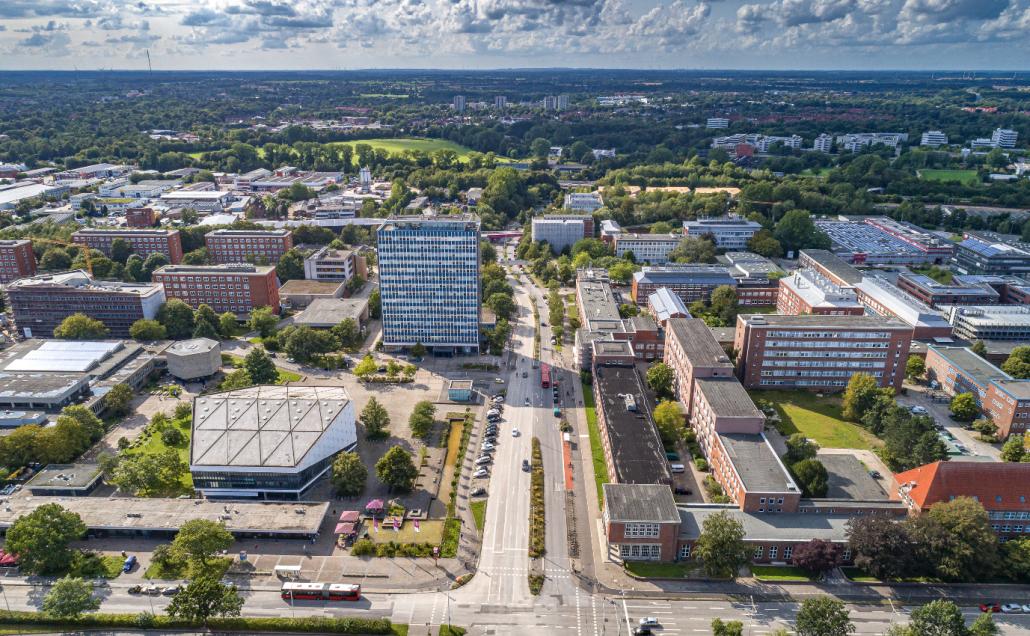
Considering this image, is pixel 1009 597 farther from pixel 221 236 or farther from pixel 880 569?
pixel 221 236

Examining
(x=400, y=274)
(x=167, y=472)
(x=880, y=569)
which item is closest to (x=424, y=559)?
(x=167, y=472)

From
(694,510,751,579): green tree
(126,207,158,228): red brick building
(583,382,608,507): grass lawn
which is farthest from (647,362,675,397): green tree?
(126,207,158,228): red brick building

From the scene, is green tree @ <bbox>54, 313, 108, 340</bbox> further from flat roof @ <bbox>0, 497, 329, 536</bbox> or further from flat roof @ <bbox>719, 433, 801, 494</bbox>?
flat roof @ <bbox>719, 433, 801, 494</bbox>

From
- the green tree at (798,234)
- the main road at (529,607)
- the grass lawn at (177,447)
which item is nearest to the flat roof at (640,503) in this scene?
the main road at (529,607)

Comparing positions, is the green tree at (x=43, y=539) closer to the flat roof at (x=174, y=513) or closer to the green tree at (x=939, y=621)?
the flat roof at (x=174, y=513)

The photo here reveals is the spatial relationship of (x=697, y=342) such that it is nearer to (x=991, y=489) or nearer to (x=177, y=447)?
(x=991, y=489)
